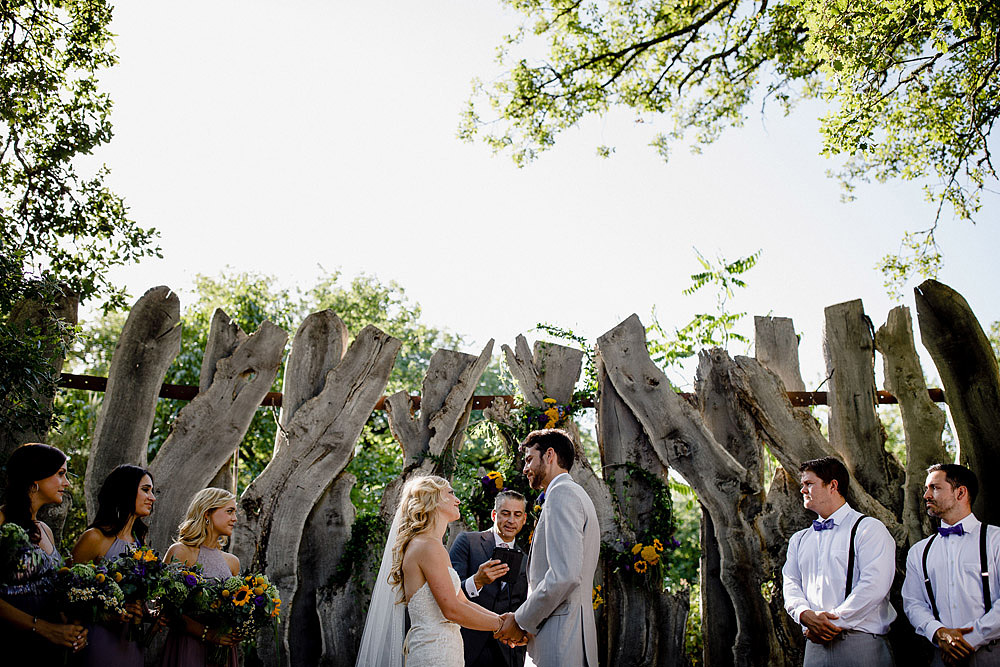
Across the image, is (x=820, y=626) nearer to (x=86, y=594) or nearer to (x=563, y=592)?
(x=563, y=592)

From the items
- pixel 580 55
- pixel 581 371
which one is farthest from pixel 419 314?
pixel 581 371

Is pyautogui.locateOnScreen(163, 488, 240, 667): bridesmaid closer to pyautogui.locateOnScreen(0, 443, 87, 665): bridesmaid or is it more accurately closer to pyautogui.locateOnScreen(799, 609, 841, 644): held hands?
pyautogui.locateOnScreen(0, 443, 87, 665): bridesmaid

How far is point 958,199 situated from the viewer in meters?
7.05

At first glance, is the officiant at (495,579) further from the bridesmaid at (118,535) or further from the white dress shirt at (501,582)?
the bridesmaid at (118,535)

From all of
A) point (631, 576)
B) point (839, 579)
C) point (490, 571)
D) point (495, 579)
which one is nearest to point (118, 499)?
point (490, 571)

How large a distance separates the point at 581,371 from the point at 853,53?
321 centimetres

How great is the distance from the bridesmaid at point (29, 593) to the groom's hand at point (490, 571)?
193cm

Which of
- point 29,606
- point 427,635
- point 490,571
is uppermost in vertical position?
point 490,571

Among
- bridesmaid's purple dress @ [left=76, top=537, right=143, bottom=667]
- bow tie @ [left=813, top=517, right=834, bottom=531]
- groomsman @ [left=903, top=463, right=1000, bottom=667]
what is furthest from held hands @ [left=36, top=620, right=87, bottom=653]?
groomsman @ [left=903, top=463, right=1000, bottom=667]

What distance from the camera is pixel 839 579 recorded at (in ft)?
12.9

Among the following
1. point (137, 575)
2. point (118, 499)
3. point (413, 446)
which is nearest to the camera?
point (137, 575)

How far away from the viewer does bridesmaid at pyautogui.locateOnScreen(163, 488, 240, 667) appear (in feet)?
13.1

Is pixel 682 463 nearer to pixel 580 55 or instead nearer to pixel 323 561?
pixel 323 561

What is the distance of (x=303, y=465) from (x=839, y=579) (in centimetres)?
382
